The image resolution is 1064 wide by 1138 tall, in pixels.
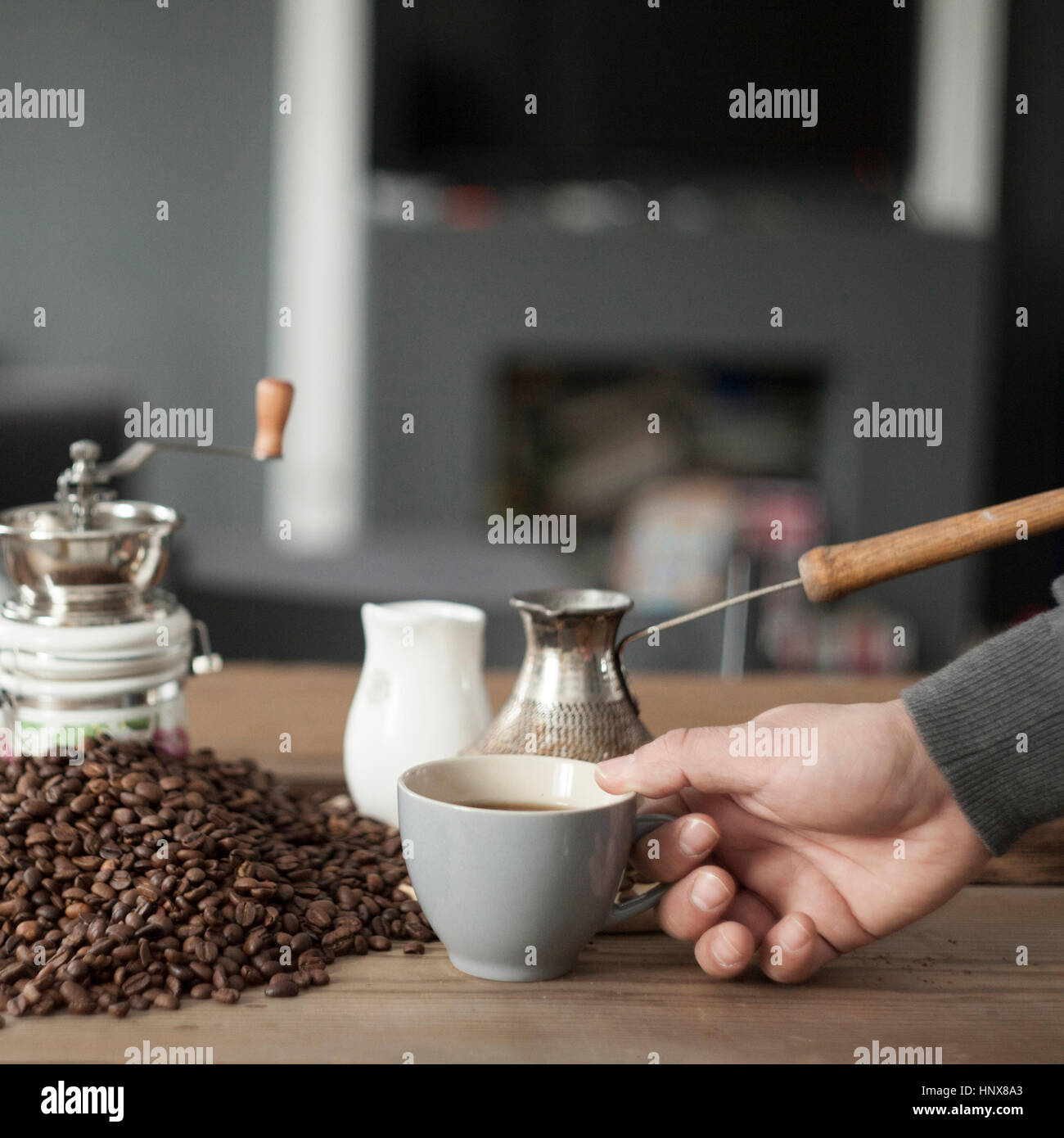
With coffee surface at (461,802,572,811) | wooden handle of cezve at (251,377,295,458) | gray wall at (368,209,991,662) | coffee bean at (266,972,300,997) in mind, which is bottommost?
coffee bean at (266,972,300,997)

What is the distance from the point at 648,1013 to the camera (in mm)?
762

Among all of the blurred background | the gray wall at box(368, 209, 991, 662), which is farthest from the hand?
the gray wall at box(368, 209, 991, 662)

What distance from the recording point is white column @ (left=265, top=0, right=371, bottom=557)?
13.6ft

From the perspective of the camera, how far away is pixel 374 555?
235 cm

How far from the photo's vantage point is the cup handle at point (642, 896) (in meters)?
0.83

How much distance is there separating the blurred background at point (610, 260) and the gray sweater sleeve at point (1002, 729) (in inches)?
112

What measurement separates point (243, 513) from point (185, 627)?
366 centimetres

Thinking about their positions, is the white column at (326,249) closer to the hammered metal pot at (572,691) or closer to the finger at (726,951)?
the hammered metal pot at (572,691)

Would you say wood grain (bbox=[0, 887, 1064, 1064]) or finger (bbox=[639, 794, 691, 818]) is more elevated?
finger (bbox=[639, 794, 691, 818])

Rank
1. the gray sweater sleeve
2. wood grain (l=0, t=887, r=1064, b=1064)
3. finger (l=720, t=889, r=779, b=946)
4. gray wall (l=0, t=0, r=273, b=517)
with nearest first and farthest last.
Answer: wood grain (l=0, t=887, r=1064, b=1064) → the gray sweater sleeve → finger (l=720, t=889, r=779, b=946) → gray wall (l=0, t=0, r=273, b=517)

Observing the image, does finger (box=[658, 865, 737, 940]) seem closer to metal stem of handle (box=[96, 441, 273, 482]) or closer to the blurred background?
metal stem of handle (box=[96, 441, 273, 482])

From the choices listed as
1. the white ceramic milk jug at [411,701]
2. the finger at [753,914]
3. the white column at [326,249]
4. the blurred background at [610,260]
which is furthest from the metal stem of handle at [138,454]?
the white column at [326,249]

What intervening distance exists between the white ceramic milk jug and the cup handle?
0.22 metres

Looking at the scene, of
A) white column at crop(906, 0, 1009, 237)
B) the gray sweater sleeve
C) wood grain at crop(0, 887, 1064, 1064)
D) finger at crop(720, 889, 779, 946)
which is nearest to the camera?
wood grain at crop(0, 887, 1064, 1064)
